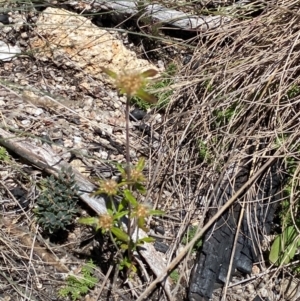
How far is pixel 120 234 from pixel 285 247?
0.61m

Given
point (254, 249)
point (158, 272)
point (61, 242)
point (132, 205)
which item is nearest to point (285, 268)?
point (254, 249)

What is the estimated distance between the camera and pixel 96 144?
247 cm

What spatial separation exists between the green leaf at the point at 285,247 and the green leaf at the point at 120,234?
55 centimetres

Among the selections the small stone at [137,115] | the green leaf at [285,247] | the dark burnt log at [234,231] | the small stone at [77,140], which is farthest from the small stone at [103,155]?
the green leaf at [285,247]

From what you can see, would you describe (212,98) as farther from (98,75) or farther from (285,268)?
(285,268)

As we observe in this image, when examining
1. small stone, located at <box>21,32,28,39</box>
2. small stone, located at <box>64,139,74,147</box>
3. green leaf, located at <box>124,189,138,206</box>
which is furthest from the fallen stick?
small stone, located at <box>21,32,28,39</box>

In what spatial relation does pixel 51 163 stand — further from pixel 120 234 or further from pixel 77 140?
pixel 120 234

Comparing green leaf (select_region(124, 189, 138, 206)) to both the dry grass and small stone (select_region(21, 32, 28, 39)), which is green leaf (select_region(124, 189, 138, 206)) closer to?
the dry grass

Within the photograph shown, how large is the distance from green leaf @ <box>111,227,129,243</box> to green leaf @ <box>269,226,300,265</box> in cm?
55

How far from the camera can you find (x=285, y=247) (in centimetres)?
226

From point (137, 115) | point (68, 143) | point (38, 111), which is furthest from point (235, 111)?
point (38, 111)

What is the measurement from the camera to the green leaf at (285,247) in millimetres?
2236

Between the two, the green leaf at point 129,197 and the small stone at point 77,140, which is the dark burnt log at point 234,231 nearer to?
the green leaf at point 129,197

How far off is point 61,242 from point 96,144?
42 centimetres
